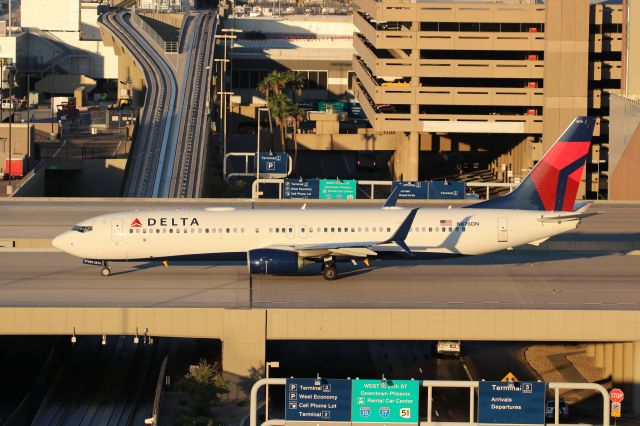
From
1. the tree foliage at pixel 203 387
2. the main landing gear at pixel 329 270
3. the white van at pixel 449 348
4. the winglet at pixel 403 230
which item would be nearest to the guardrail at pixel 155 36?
the main landing gear at pixel 329 270

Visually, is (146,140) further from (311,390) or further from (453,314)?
(311,390)

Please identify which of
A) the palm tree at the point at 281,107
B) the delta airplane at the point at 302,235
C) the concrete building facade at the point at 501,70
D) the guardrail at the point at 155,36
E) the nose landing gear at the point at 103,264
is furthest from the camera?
the guardrail at the point at 155,36

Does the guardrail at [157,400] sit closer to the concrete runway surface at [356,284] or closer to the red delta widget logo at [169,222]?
the concrete runway surface at [356,284]

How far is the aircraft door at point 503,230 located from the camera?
7206cm

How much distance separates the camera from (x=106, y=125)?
511 ft

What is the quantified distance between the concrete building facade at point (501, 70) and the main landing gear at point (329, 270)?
249 feet

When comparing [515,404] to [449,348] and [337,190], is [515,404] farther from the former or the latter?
[337,190]

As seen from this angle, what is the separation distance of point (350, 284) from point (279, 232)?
15.7 ft

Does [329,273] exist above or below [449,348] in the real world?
above

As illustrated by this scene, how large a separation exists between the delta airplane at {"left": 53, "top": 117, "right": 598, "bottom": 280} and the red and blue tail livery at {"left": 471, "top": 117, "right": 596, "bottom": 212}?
1704 millimetres

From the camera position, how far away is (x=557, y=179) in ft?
246

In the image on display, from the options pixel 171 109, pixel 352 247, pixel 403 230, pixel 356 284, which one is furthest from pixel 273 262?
pixel 171 109

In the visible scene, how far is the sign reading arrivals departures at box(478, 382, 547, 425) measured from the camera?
164 ft

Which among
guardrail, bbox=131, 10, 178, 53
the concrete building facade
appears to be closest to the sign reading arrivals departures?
the concrete building facade
